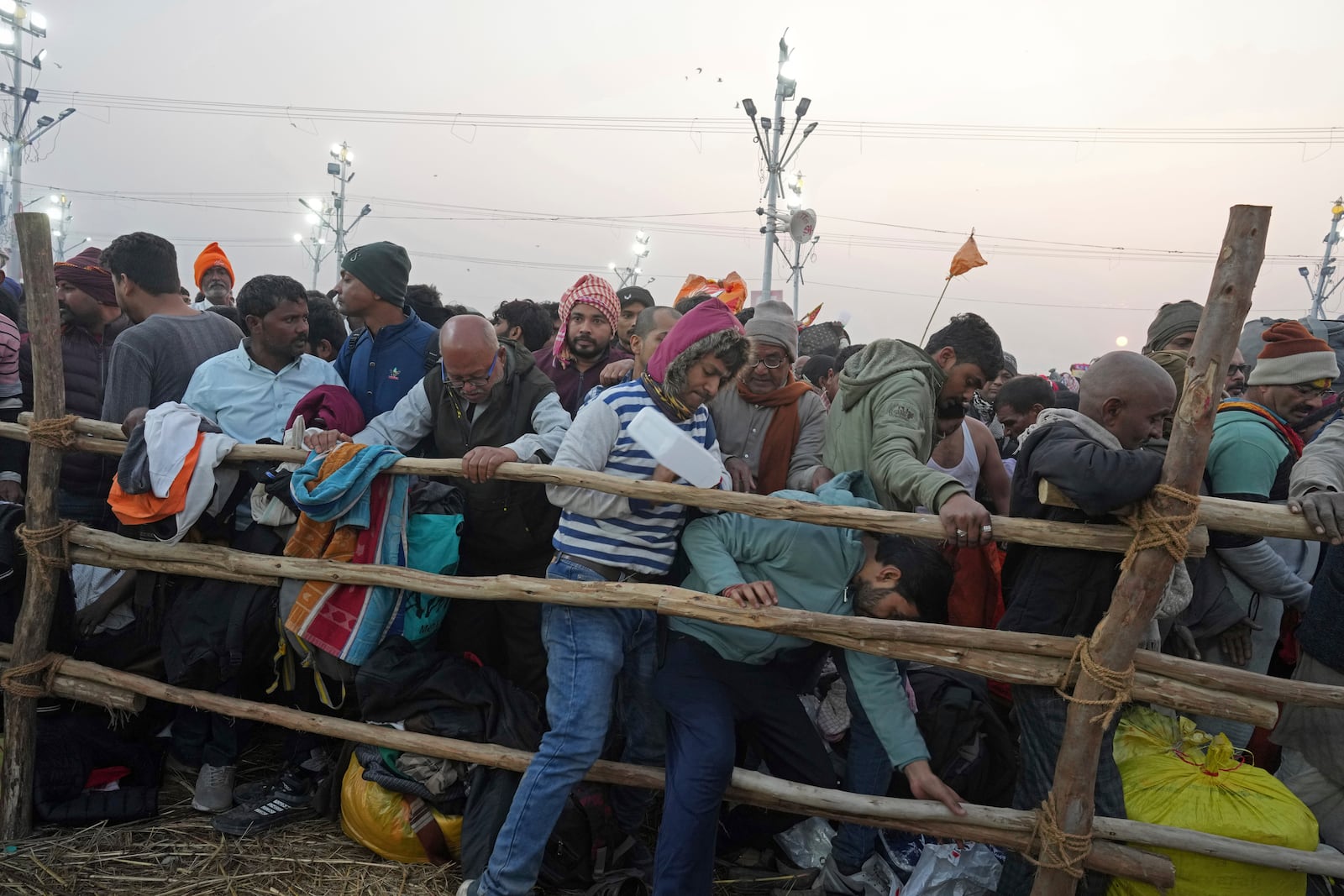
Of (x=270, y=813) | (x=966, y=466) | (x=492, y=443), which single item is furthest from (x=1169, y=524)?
(x=270, y=813)

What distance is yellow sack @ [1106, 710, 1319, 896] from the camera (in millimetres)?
2699

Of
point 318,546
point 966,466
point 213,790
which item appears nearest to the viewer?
point 318,546

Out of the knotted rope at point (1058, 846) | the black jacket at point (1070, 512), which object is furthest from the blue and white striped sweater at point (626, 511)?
the knotted rope at point (1058, 846)

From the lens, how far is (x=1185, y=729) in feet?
9.99

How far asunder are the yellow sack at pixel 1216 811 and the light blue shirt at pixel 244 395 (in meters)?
3.77

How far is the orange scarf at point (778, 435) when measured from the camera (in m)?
3.68

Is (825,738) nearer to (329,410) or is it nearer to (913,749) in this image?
(913,749)

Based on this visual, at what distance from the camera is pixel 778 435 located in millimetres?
3693

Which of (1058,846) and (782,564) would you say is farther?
(782,564)

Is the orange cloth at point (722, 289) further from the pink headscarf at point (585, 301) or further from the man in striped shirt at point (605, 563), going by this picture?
the man in striped shirt at point (605, 563)

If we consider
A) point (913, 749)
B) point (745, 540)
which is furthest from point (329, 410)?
point (913, 749)

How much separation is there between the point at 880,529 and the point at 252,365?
2.93m

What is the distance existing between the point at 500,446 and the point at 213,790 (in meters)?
1.98

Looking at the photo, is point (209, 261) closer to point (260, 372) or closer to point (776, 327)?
point (260, 372)
